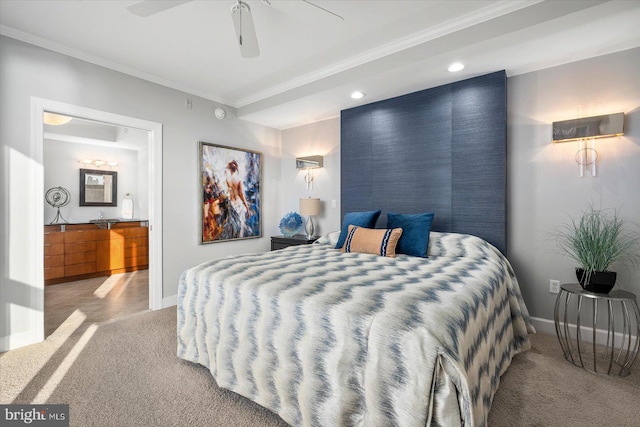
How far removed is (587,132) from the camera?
8.19ft

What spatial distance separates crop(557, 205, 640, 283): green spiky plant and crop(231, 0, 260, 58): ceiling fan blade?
266 cm

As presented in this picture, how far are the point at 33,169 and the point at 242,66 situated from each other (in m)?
2.08

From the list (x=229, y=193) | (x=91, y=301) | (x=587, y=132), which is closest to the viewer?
(x=587, y=132)

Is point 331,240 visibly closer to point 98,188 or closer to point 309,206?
point 309,206

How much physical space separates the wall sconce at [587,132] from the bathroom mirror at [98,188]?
6782 mm

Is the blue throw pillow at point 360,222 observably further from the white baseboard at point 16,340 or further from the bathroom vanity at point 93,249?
the bathroom vanity at point 93,249

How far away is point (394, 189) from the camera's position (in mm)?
3521

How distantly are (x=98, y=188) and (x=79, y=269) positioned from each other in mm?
1672

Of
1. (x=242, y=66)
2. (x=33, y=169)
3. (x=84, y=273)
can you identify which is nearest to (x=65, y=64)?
(x=33, y=169)

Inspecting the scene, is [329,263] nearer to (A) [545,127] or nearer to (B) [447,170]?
(B) [447,170]

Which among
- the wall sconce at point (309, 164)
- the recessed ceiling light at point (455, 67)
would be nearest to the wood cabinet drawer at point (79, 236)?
the wall sconce at point (309, 164)

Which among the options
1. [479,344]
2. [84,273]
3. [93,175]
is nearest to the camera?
[479,344]

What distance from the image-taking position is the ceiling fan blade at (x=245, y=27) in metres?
1.93

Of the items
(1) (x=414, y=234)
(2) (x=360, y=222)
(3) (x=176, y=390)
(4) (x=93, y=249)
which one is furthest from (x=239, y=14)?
(4) (x=93, y=249)
